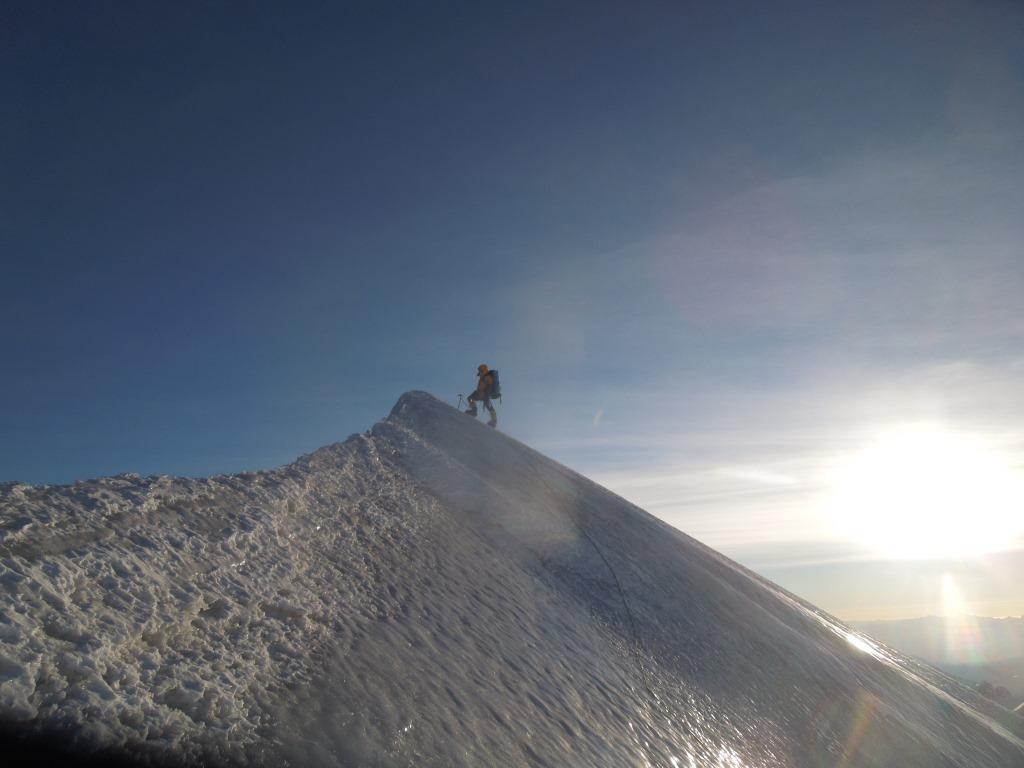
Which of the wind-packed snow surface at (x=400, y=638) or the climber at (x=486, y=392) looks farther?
the climber at (x=486, y=392)

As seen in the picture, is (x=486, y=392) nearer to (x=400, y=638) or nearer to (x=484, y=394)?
(x=484, y=394)

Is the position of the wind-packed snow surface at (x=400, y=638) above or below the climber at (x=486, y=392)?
below

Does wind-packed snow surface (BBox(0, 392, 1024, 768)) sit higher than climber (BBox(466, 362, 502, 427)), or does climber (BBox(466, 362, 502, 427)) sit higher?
climber (BBox(466, 362, 502, 427))

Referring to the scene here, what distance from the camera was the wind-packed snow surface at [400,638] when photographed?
13.2 ft

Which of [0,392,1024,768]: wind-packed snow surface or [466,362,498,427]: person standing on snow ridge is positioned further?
[466,362,498,427]: person standing on snow ridge

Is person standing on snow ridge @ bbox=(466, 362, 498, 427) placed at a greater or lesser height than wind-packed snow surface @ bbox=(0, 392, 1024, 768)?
greater

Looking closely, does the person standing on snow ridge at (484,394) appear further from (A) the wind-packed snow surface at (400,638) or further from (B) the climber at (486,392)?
(A) the wind-packed snow surface at (400,638)

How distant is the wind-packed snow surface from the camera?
13.2ft

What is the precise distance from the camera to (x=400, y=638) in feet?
19.6

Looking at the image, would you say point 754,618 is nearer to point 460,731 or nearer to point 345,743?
point 460,731

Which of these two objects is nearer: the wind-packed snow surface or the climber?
the wind-packed snow surface

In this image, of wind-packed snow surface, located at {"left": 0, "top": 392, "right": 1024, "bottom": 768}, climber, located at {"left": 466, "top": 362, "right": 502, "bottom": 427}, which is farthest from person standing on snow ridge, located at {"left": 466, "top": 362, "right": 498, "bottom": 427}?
wind-packed snow surface, located at {"left": 0, "top": 392, "right": 1024, "bottom": 768}

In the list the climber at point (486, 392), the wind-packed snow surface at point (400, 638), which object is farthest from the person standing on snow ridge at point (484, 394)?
the wind-packed snow surface at point (400, 638)

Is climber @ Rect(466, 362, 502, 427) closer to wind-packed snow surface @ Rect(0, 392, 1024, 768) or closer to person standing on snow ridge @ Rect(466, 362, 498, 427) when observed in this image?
person standing on snow ridge @ Rect(466, 362, 498, 427)
